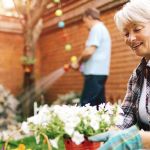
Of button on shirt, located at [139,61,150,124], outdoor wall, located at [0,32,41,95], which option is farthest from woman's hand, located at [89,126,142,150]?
outdoor wall, located at [0,32,41,95]

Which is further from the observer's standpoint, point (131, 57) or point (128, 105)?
point (131, 57)

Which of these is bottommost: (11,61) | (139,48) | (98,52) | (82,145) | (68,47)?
(82,145)

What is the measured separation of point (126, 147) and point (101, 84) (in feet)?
7.91

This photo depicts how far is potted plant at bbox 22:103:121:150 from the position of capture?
1.76 meters

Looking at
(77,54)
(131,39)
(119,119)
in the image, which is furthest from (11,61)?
(131,39)

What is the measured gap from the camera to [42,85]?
647cm

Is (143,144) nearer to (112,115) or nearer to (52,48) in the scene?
(112,115)

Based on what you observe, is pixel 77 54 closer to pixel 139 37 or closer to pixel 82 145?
pixel 82 145

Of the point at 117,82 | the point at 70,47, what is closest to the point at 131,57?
the point at 117,82

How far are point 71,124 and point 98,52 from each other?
1983mm

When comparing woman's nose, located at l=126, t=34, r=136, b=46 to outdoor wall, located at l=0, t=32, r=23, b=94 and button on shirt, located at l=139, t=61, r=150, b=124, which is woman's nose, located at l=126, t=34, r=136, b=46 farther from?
outdoor wall, located at l=0, t=32, r=23, b=94

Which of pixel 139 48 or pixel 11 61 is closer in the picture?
pixel 139 48

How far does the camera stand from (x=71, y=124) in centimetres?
175

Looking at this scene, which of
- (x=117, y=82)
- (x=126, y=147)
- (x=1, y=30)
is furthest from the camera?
(x=1, y=30)
